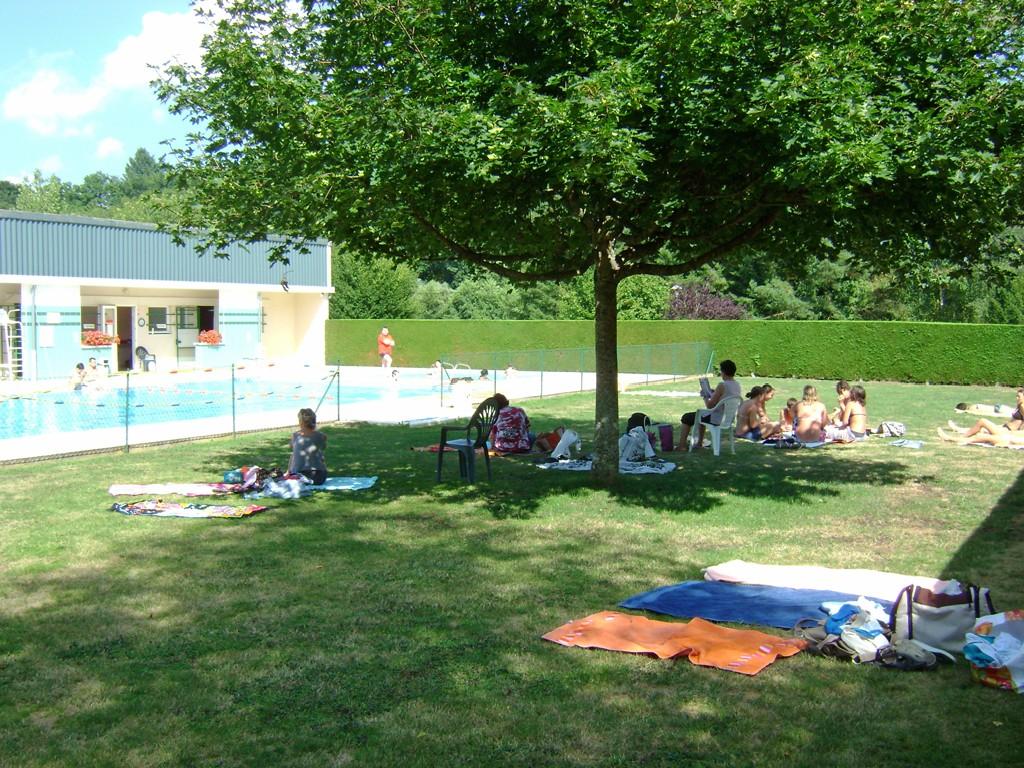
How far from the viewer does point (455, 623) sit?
6547 mm

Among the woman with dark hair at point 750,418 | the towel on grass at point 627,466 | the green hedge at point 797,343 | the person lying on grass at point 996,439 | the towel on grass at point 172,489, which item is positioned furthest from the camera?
the green hedge at point 797,343

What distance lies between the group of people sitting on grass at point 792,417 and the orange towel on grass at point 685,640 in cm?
869

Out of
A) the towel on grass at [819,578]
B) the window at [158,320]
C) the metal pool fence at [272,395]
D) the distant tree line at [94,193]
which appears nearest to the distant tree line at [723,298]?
the window at [158,320]

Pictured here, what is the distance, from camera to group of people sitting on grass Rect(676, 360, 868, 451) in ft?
48.9

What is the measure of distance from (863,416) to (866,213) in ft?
22.6

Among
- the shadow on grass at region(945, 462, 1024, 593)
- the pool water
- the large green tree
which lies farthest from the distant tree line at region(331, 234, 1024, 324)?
the shadow on grass at region(945, 462, 1024, 593)

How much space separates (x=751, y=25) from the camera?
29.3ft

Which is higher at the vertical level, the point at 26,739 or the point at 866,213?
the point at 866,213

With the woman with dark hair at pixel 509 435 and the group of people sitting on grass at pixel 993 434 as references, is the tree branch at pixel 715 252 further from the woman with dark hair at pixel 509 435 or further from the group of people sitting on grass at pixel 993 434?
the group of people sitting on grass at pixel 993 434

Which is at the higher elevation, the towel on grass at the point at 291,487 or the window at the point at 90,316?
the window at the point at 90,316

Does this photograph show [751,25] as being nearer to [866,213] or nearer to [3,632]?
[866,213]

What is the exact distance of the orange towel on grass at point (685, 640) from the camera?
18.9 ft

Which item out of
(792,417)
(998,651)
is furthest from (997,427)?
(998,651)

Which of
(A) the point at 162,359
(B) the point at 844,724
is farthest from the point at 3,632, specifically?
(A) the point at 162,359
